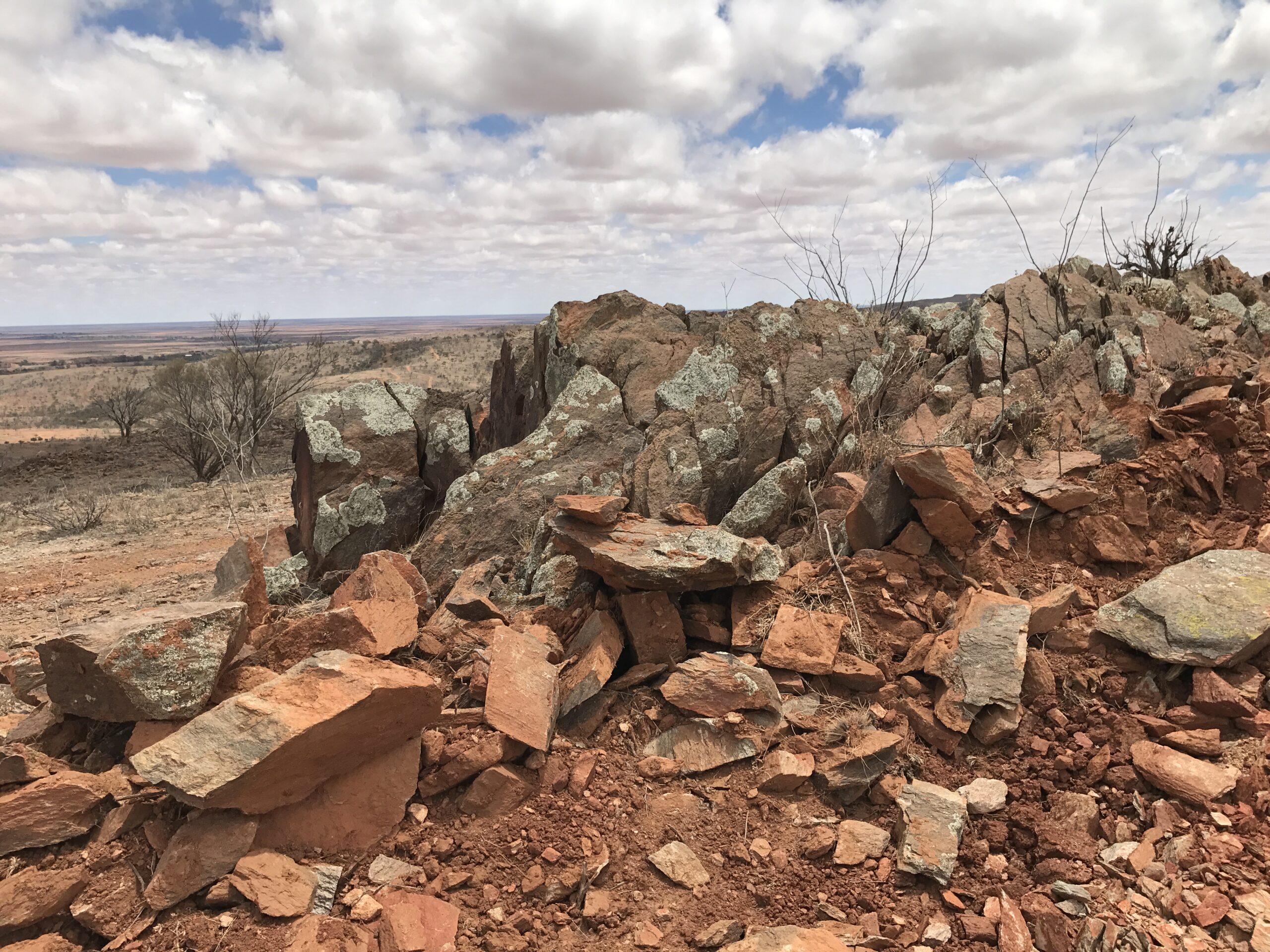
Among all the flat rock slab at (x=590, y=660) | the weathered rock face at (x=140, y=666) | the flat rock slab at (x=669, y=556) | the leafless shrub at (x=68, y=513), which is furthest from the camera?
the leafless shrub at (x=68, y=513)

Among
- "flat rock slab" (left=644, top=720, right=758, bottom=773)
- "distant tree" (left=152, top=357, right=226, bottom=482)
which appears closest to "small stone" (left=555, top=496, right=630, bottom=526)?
"flat rock slab" (left=644, top=720, right=758, bottom=773)

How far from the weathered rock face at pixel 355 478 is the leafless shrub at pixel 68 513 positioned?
1040 centimetres

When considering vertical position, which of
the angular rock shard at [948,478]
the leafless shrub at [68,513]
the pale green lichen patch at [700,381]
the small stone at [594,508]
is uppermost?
the pale green lichen patch at [700,381]

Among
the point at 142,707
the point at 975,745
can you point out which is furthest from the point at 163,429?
the point at 975,745

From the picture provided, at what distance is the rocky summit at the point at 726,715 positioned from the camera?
9.44 ft

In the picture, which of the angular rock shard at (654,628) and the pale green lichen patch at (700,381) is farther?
the pale green lichen patch at (700,381)

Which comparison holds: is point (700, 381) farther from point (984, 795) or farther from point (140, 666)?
point (140, 666)

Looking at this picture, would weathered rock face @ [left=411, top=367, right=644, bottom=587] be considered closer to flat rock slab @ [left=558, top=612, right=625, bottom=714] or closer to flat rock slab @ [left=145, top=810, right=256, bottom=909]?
flat rock slab @ [left=558, top=612, right=625, bottom=714]

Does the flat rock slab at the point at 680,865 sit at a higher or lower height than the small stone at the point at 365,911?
higher

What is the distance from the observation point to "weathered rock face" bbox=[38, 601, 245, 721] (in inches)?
127

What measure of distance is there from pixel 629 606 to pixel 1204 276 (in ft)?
34.7

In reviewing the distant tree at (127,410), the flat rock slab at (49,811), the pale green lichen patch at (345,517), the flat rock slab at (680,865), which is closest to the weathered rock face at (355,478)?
the pale green lichen patch at (345,517)

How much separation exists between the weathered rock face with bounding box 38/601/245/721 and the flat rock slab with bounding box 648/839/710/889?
2.14 m

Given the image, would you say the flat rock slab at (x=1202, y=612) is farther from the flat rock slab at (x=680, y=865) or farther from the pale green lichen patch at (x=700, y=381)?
the pale green lichen patch at (x=700, y=381)
